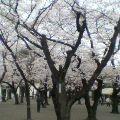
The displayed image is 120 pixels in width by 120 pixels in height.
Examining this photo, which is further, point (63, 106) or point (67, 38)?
point (67, 38)

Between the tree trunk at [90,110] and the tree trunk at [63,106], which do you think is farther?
the tree trunk at [90,110]

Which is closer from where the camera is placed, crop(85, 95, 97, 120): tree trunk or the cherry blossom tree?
the cherry blossom tree

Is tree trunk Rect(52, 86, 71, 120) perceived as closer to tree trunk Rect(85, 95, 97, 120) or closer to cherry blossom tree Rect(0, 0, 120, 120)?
cherry blossom tree Rect(0, 0, 120, 120)

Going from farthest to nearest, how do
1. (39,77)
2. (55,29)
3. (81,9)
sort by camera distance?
1. (39,77)
2. (55,29)
3. (81,9)

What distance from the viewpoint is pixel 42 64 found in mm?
34656

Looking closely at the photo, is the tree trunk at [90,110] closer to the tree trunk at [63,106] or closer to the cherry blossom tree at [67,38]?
the cherry blossom tree at [67,38]

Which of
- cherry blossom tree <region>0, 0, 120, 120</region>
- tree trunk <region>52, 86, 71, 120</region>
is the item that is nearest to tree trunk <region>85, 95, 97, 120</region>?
cherry blossom tree <region>0, 0, 120, 120</region>

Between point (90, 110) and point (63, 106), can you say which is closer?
point (63, 106)

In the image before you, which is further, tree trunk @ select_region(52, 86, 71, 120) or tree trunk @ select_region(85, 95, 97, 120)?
tree trunk @ select_region(85, 95, 97, 120)

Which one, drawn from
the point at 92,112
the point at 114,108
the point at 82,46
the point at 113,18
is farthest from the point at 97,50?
the point at 114,108

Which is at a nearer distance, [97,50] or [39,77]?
[97,50]

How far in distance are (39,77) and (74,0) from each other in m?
22.7

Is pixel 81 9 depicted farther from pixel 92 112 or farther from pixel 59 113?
pixel 92 112

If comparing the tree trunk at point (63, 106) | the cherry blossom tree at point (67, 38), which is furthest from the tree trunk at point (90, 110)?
the tree trunk at point (63, 106)
